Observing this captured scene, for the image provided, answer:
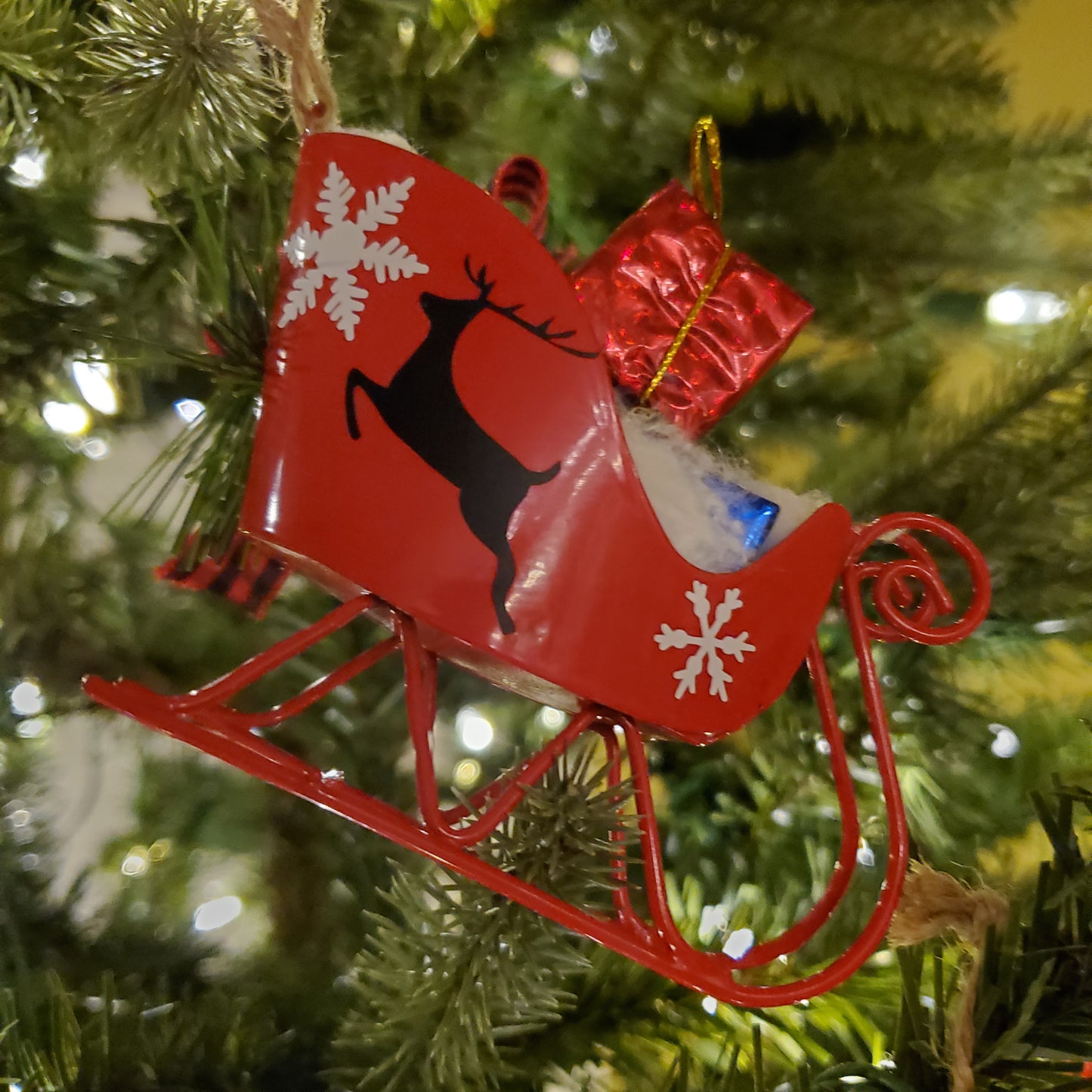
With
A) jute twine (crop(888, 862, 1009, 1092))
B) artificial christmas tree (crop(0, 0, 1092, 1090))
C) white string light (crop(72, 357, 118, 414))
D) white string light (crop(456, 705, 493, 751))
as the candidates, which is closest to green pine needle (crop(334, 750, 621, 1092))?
artificial christmas tree (crop(0, 0, 1092, 1090))

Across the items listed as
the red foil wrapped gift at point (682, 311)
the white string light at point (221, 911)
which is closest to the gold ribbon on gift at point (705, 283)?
the red foil wrapped gift at point (682, 311)

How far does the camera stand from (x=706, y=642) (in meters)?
0.30

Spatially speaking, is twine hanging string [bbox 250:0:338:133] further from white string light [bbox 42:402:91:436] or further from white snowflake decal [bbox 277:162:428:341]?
white string light [bbox 42:402:91:436]

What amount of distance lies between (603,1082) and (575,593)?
312 mm

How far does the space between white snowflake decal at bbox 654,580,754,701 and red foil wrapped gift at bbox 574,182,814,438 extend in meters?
0.08

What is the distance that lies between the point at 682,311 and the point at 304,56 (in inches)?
6.5

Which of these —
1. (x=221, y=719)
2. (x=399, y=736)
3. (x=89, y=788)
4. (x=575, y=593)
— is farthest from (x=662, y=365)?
(x=89, y=788)

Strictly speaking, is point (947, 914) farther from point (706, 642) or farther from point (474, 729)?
point (474, 729)

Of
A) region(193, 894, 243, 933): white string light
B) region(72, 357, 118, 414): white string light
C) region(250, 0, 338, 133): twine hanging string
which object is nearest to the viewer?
region(250, 0, 338, 133): twine hanging string

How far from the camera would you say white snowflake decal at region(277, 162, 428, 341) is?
281mm

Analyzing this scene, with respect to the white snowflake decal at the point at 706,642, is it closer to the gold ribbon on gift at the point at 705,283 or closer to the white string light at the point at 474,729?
the gold ribbon on gift at the point at 705,283

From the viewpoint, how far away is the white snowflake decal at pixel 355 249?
281mm

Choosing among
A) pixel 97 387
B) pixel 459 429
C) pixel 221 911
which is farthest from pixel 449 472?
pixel 221 911

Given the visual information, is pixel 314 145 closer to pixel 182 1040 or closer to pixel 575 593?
pixel 575 593
